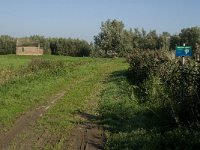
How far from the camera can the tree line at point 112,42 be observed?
81.2m

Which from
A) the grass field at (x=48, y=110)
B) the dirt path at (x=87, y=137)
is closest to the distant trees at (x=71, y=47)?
the grass field at (x=48, y=110)

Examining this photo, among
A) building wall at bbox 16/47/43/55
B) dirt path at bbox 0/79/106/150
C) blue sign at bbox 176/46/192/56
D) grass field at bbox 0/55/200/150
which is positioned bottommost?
dirt path at bbox 0/79/106/150

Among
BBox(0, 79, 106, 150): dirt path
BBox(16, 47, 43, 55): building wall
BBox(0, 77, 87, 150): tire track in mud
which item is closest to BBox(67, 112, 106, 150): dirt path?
BBox(0, 79, 106, 150): dirt path

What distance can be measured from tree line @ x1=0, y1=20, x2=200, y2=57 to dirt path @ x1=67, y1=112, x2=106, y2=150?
2552 inches

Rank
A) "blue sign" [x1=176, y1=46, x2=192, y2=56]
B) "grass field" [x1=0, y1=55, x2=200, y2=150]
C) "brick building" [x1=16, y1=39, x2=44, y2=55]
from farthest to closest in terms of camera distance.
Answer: "brick building" [x1=16, y1=39, x2=44, y2=55], "blue sign" [x1=176, y1=46, x2=192, y2=56], "grass field" [x1=0, y1=55, x2=200, y2=150]

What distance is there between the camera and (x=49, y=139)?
1013cm

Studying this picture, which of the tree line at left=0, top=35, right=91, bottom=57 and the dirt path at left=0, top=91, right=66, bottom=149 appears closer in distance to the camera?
the dirt path at left=0, top=91, right=66, bottom=149

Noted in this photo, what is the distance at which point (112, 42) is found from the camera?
81562 millimetres

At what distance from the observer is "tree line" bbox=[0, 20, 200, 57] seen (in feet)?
266

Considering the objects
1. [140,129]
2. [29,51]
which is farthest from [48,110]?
[29,51]

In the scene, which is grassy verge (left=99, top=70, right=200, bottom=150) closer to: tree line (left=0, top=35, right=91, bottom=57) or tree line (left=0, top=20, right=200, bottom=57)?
tree line (left=0, top=20, right=200, bottom=57)

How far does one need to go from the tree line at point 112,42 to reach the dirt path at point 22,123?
62092 millimetres

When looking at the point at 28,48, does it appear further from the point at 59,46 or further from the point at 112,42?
the point at 112,42

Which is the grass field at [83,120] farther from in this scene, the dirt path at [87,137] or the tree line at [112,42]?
the tree line at [112,42]
